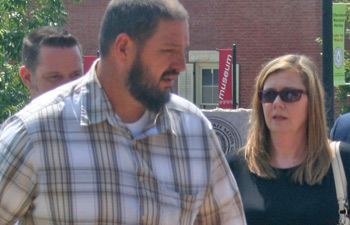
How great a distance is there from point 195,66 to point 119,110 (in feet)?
63.9

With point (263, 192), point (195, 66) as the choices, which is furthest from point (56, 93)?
point (195, 66)

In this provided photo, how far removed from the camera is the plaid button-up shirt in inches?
91.7

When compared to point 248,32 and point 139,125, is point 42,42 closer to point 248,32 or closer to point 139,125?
point 139,125

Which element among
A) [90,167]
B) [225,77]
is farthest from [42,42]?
[225,77]

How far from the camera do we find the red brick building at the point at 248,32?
22.1 meters

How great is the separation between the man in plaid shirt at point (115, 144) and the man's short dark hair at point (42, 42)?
4.35 feet

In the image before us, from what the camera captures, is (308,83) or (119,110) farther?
(308,83)

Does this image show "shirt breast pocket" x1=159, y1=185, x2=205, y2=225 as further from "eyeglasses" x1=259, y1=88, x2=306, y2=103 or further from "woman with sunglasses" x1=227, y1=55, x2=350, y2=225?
"eyeglasses" x1=259, y1=88, x2=306, y2=103

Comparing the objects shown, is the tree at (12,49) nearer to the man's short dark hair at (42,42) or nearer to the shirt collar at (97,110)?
the man's short dark hair at (42,42)

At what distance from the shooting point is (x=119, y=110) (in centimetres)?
249

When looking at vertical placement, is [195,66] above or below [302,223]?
above

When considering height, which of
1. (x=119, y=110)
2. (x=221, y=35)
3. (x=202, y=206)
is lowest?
(x=202, y=206)

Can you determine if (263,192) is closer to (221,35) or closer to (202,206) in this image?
(202,206)

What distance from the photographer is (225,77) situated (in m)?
20.1
